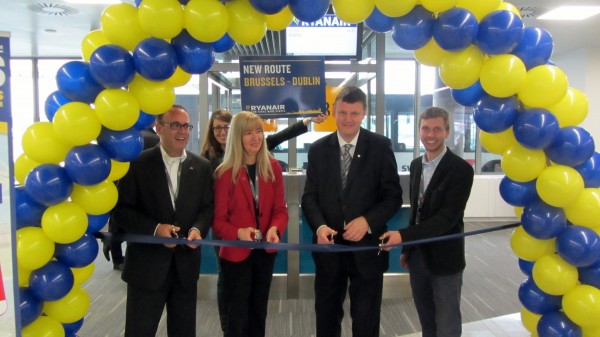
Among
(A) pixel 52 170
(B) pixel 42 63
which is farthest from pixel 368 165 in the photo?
(B) pixel 42 63

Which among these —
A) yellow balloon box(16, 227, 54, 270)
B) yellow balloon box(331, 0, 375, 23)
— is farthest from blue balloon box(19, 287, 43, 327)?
yellow balloon box(331, 0, 375, 23)

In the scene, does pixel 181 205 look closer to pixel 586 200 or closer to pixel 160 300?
pixel 160 300

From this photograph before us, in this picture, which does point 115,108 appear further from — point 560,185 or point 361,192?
point 560,185

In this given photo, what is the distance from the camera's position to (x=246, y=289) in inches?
92.7

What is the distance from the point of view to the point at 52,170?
1.82 meters

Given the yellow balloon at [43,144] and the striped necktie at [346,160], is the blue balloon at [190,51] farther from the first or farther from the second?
the striped necktie at [346,160]

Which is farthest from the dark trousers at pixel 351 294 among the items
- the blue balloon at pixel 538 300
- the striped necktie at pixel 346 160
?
the blue balloon at pixel 538 300

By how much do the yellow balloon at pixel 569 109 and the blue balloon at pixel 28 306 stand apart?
95.1 inches

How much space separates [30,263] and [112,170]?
510 mm

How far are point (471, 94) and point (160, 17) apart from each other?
4.76 ft

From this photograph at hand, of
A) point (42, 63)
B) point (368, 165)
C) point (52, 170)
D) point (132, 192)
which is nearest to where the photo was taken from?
point (52, 170)

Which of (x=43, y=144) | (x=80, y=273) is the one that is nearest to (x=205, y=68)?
(x=43, y=144)

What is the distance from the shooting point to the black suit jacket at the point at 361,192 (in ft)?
7.56

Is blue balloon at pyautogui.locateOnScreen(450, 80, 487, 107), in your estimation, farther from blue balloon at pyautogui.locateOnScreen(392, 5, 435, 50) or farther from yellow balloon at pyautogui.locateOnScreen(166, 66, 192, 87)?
yellow balloon at pyautogui.locateOnScreen(166, 66, 192, 87)
